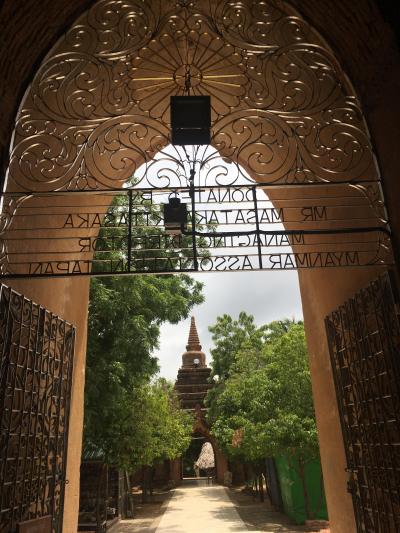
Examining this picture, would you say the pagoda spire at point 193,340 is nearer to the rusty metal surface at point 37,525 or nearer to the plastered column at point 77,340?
the plastered column at point 77,340

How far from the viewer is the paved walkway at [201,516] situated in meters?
11.7

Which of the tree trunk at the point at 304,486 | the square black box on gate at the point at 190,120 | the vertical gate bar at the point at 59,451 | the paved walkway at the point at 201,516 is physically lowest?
the paved walkway at the point at 201,516

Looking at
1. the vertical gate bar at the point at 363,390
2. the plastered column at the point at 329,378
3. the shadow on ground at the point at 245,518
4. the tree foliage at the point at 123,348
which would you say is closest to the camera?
the vertical gate bar at the point at 363,390

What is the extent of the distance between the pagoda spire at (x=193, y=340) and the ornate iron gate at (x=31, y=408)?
30.1 meters

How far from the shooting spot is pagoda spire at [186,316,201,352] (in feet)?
112

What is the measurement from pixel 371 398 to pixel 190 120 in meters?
2.75

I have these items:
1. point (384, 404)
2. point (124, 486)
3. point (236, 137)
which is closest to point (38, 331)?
point (384, 404)

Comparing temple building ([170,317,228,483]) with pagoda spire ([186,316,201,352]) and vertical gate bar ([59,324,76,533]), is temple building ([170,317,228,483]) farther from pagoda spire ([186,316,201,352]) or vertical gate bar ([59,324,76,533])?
vertical gate bar ([59,324,76,533])

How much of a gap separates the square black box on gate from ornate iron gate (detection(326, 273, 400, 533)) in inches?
74.1

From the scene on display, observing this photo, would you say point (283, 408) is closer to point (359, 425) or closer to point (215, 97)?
point (359, 425)

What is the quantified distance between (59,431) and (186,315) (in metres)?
7.45

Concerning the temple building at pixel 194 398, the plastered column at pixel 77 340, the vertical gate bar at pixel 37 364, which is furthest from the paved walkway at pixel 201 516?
the vertical gate bar at pixel 37 364

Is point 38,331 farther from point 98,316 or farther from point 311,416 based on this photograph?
point 311,416

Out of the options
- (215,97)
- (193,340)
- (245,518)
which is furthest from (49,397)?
(193,340)
